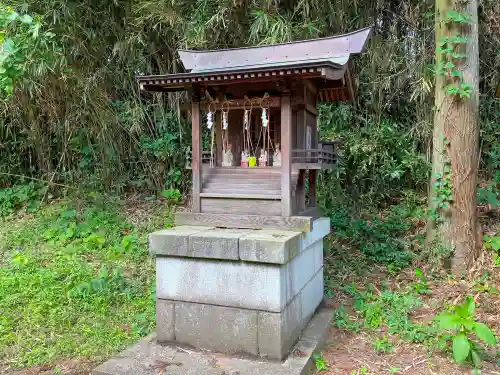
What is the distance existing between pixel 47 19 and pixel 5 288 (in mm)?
4289

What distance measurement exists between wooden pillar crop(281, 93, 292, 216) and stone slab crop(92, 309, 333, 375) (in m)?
1.28

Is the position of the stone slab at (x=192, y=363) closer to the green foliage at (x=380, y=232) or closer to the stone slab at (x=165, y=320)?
the stone slab at (x=165, y=320)

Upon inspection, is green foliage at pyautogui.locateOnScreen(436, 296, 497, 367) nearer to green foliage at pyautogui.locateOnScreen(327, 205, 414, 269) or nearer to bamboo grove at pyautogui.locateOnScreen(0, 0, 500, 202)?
green foliage at pyautogui.locateOnScreen(327, 205, 414, 269)

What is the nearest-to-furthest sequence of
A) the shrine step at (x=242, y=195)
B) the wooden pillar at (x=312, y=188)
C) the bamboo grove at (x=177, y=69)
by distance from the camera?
1. the shrine step at (x=242, y=195)
2. the wooden pillar at (x=312, y=188)
3. the bamboo grove at (x=177, y=69)

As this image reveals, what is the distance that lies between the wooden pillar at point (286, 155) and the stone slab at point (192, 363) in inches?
50.3

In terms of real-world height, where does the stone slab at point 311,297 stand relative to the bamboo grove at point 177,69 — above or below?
below

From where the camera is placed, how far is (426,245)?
5.50 meters

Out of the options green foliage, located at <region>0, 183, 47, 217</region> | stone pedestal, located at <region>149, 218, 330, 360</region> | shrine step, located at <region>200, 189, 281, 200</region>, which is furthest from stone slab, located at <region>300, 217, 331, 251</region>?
green foliage, located at <region>0, 183, 47, 217</region>

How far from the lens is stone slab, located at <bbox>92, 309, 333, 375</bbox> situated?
312 cm

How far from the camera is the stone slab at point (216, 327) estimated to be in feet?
10.9

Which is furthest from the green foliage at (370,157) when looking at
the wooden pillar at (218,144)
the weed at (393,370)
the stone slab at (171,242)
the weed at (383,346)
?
the stone slab at (171,242)

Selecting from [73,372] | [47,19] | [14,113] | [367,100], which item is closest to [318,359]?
[73,372]

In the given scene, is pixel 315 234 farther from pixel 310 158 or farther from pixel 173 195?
pixel 173 195

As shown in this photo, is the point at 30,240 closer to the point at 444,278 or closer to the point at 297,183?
the point at 297,183
